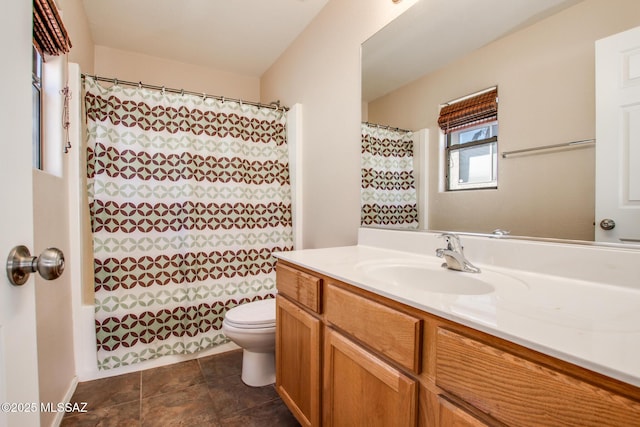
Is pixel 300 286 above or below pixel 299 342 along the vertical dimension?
above

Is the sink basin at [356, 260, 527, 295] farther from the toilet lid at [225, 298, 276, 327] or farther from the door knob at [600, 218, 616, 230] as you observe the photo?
the toilet lid at [225, 298, 276, 327]

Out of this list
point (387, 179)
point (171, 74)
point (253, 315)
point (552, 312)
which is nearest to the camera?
point (552, 312)

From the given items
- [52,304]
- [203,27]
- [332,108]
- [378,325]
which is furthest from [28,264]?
[203,27]

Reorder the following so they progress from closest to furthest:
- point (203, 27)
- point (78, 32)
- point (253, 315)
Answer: point (253, 315) < point (78, 32) < point (203, 27)

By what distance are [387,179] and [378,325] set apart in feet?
3.16

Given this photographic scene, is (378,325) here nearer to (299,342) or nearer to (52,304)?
(299,342)

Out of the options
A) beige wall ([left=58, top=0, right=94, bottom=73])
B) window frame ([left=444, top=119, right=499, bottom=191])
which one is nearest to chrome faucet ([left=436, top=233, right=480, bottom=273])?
window frame ([left=444, top=119, right=499, bottom=191])

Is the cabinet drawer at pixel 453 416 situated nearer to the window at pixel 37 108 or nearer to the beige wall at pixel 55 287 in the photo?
the beige wall at pixel 55 287

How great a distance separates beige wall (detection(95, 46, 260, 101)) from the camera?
253 centimetres

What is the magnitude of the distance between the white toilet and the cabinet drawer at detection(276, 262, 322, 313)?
36 centimetres

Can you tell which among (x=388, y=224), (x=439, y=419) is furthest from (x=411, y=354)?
(x=388, y=224)

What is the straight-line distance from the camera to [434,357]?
2.29 feet

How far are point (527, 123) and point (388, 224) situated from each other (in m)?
0.78

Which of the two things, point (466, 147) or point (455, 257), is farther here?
point (466, 147)
